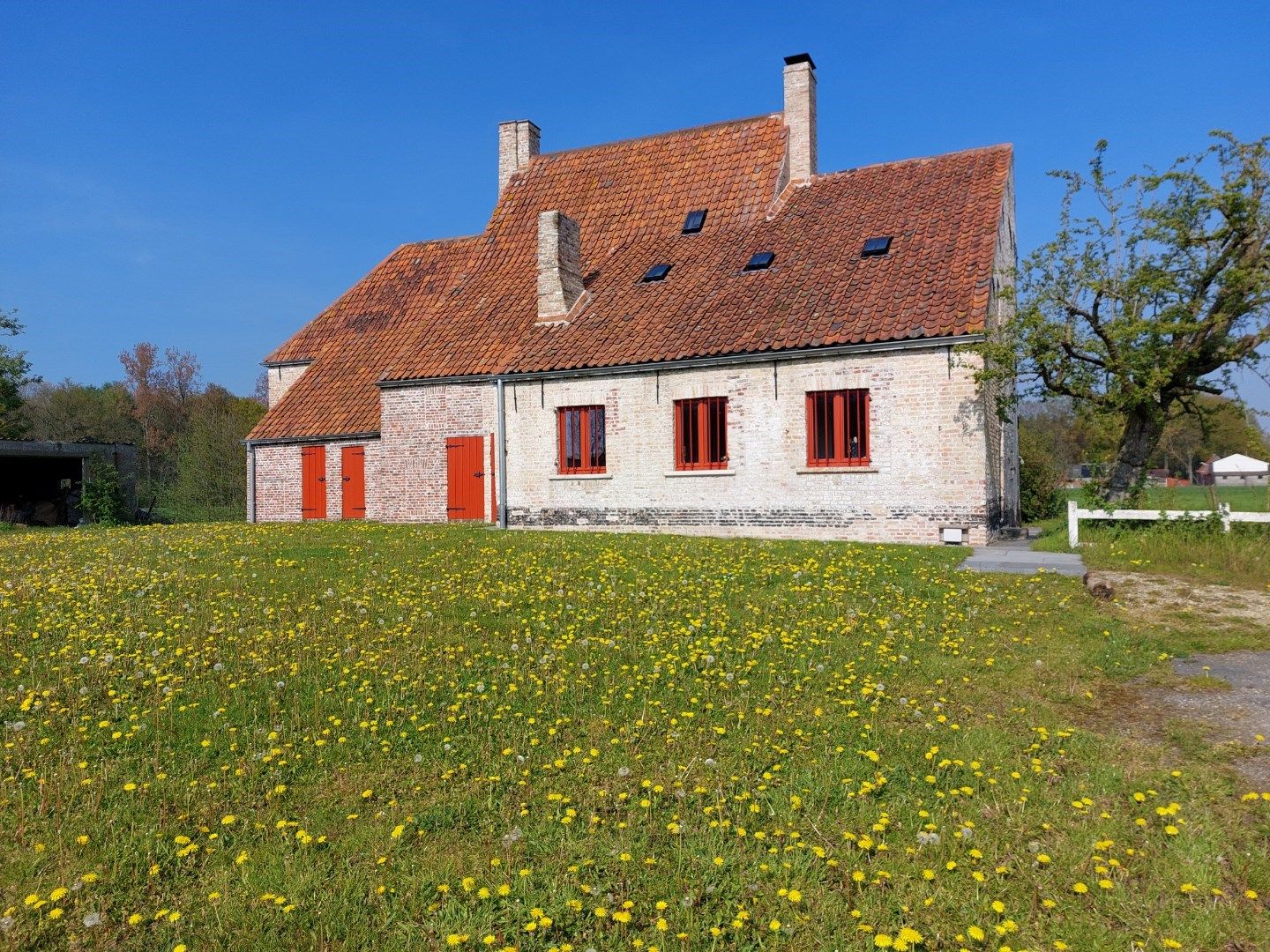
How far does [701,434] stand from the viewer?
16703 mm

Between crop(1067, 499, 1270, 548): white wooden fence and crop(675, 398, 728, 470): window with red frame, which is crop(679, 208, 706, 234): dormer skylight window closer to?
crop(675, 398, 728, 470): window with red frame

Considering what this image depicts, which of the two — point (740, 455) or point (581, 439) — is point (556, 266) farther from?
point (740, 455)

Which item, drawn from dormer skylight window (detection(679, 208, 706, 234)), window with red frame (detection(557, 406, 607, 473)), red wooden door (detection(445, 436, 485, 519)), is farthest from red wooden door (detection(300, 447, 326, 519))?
dormer skylight window (detection(679, 208, 706, 234))

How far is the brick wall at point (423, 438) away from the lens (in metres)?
19.1

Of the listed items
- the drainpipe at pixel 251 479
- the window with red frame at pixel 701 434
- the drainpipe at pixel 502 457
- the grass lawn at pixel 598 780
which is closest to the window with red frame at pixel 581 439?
the drainpipe at pixel 502 457

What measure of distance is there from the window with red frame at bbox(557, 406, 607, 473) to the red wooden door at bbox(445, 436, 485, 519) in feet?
6.94

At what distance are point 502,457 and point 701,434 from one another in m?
4.63

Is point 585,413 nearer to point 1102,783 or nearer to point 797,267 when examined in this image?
point 797,267

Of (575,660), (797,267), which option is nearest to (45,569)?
(575,660)

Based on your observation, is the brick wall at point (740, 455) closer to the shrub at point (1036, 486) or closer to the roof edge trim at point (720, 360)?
the roof edge trim at point (720, 360)

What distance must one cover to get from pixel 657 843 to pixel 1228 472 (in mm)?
78122

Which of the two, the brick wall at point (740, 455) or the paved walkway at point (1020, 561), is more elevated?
the brick wall at point (740, 455)

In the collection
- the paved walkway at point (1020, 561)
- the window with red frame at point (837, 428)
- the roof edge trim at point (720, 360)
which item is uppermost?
the roof edge trim at point (720, 360)

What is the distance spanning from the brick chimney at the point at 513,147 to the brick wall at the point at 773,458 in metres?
9.27
